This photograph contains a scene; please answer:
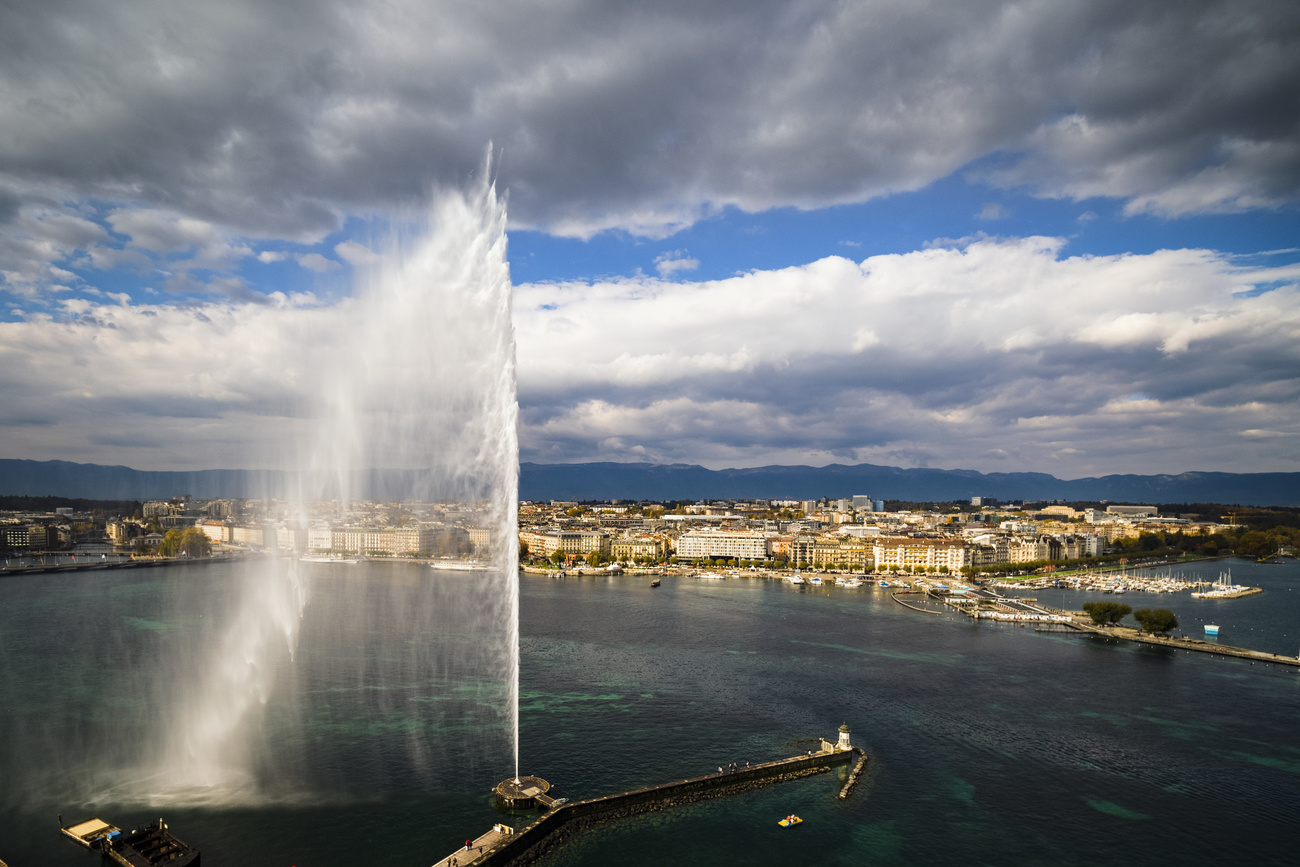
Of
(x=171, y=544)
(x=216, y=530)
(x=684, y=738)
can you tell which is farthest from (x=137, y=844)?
(x=171, y=544)

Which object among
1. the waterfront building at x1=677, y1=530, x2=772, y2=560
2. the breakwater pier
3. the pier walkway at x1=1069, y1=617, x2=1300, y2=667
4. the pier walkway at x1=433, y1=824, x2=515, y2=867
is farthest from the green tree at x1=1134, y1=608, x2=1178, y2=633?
Result: the waterfront building at x1=677, y1=530, x2=772, y2=560

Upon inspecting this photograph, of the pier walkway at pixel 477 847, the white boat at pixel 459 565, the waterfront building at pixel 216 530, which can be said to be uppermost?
the waterfront building at pixel 216 530

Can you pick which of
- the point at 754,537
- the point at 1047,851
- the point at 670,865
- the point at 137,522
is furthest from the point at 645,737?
the point at 137,522

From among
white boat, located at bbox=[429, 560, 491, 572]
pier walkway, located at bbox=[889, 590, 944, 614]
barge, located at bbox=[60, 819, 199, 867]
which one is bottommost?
pier walkway, located at bbox=[889, 590, 944, 614]

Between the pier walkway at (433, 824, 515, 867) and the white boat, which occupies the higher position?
the pier walkway at (433, 824, 515, 867)

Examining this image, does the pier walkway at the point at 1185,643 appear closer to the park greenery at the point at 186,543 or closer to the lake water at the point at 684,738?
the lake water at the point at 684,738

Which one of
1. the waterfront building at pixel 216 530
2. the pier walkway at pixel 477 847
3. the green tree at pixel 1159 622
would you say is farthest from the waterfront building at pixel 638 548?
the pier walkway at pixel 477 847

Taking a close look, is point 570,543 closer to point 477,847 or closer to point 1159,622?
point 1159,622

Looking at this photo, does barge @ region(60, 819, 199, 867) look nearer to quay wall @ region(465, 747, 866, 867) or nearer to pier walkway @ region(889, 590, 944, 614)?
quay wall @ region(465, 747, 866, 867)
